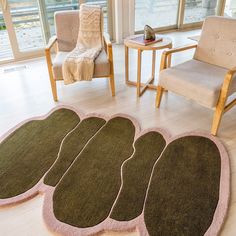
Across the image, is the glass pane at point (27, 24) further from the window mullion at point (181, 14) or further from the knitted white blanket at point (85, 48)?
the window mullion at point (181, 14)

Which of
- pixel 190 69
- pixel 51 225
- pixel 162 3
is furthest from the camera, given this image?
pixel 162 3

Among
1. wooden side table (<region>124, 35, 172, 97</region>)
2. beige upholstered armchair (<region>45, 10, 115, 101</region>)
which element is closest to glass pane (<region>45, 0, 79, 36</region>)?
beige upholstered armchair (<region>45, 10, 115, 101</region>)

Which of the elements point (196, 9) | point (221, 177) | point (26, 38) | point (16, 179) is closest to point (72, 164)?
point (16, 179)

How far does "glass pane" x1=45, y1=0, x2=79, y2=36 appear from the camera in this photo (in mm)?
3516

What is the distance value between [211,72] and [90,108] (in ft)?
3.94

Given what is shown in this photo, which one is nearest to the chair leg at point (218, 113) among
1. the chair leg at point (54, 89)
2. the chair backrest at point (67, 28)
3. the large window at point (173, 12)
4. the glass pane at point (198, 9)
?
the chair leg at point (54, 89)

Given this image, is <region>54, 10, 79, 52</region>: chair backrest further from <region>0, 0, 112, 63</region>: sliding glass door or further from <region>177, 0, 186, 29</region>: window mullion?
<region>177, 0, 186, 29</region>: window mullion

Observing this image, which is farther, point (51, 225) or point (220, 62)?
point (220, 62)

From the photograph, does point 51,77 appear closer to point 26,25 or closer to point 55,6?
point 26,25

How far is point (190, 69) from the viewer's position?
2127 millimetres

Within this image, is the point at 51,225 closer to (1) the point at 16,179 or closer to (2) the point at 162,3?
(1) the point at 16,179

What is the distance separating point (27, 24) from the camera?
137 inches

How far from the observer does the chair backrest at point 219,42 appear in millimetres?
2117

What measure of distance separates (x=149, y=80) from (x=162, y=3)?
95.4 inches
